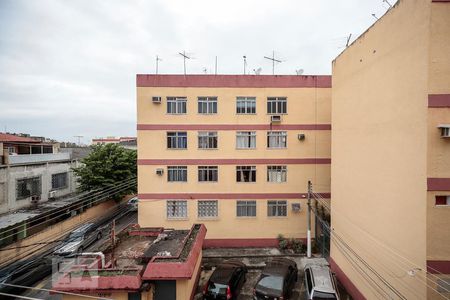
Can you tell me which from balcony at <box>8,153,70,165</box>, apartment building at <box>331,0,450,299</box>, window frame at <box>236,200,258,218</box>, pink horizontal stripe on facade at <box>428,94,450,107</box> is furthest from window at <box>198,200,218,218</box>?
balcony at <box>8,153,70,165</box>

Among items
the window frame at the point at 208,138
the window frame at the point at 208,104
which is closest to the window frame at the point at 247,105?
the window frame at the point at 208,104

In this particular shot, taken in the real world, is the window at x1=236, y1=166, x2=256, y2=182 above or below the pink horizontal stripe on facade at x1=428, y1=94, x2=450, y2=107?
below

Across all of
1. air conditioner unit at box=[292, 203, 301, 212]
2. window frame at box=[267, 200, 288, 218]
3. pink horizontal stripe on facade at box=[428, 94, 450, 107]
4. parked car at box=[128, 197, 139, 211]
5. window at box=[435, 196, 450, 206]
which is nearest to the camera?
pink horizontal stripe on facade at box=[428, 94, 450, 107]

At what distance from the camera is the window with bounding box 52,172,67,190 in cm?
2103

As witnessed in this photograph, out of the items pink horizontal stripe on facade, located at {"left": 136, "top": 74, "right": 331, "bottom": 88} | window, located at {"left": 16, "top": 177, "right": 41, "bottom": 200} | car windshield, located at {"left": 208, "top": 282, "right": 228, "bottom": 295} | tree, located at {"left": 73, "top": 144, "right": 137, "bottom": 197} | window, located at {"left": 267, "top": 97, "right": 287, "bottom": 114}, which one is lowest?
car windshield, located at {"left": 208, "top": 282, "right": 228, "bottom": 295}

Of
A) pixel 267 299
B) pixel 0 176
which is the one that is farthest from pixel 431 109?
pixel 0 176

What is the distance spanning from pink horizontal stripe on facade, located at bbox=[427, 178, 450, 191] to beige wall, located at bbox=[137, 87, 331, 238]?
8.41 meters

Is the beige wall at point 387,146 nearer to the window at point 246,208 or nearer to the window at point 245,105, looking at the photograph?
the window at point 245,105

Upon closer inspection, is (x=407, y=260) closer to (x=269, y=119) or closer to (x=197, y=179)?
(x=269, y=119)

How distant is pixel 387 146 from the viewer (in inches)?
306

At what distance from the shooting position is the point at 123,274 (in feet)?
24.9

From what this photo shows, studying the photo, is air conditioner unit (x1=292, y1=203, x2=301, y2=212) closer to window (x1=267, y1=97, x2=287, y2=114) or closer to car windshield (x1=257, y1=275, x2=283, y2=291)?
window (x1=267, y1=97, x2=287, y2=114)

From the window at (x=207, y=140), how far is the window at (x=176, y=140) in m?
0.94

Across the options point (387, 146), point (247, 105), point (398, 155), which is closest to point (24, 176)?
point (247, 105)
